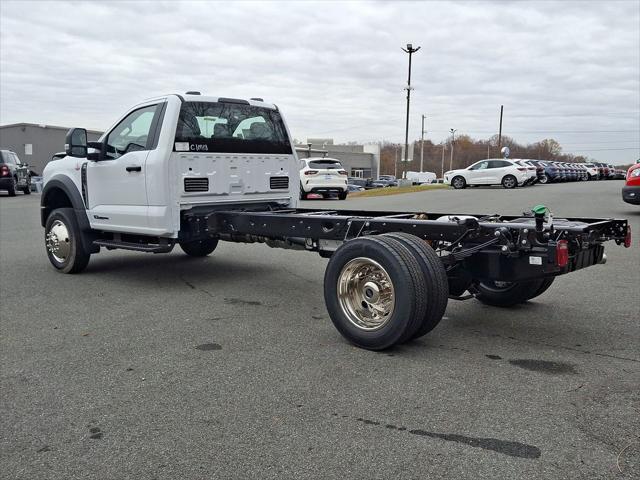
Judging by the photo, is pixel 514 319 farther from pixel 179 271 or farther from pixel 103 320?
pixel 179 271

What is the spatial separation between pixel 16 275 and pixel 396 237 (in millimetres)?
5653

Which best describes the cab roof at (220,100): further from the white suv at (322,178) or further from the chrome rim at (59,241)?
the white suv at (322,178)

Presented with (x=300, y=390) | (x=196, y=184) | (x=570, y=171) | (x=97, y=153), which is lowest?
(x=300, y=390)

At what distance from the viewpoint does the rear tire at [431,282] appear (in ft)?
14.0

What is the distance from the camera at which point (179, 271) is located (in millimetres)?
8070

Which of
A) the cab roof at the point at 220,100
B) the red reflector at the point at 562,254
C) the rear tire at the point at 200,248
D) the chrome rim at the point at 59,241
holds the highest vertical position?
the cab roof at the point at 220,100

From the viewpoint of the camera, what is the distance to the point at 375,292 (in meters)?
4.57

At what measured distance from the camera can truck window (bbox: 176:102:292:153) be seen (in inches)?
267

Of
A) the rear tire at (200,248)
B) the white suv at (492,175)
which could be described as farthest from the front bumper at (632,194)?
the white suv at (492,175)

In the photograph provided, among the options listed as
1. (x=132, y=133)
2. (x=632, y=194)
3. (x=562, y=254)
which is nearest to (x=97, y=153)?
(x=132, y=133)

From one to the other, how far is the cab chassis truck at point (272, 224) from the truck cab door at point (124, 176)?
20mm

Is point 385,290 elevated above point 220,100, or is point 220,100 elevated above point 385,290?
point 220,100

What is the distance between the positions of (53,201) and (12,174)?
2006cm

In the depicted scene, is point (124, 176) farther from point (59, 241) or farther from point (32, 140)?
point (32, 140)
